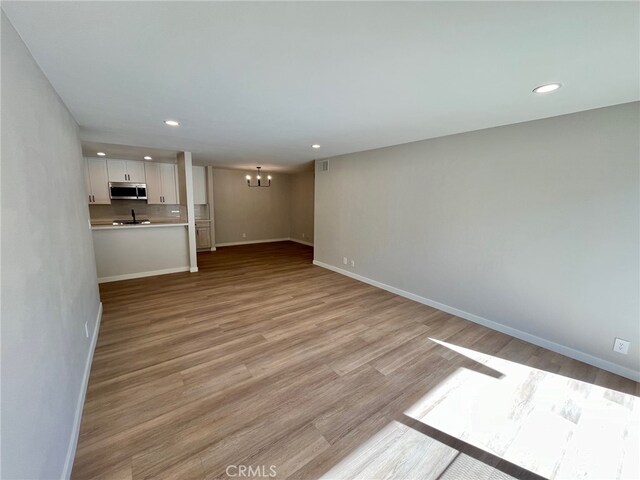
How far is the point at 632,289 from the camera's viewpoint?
2.22 m

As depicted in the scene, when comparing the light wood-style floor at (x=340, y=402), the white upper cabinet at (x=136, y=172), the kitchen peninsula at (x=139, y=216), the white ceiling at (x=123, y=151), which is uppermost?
the white ceiling at (x=123, y=151)

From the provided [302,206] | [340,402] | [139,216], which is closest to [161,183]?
[139,216]

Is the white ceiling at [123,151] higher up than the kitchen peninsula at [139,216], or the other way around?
the white ceiling at [123,151]

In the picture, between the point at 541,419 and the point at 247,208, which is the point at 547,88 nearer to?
the point at 541,419

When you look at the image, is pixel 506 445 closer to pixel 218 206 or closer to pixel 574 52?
pixel 574 52

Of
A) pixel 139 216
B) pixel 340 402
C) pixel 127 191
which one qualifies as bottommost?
pixel 340 402

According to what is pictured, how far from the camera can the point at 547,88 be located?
6.19 ft

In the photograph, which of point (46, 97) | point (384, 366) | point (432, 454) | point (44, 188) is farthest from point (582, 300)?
point (46, 97)

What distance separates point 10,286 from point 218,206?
6964 mm

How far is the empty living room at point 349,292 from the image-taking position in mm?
1211

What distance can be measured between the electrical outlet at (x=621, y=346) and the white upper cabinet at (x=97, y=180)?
8.51m

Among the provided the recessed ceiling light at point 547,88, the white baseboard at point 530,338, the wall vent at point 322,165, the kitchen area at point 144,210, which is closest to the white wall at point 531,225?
the white baseboard at point 530,338

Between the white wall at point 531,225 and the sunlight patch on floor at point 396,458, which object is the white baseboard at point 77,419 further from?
the white wall at point 531,225

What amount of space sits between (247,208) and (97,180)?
3626mm
